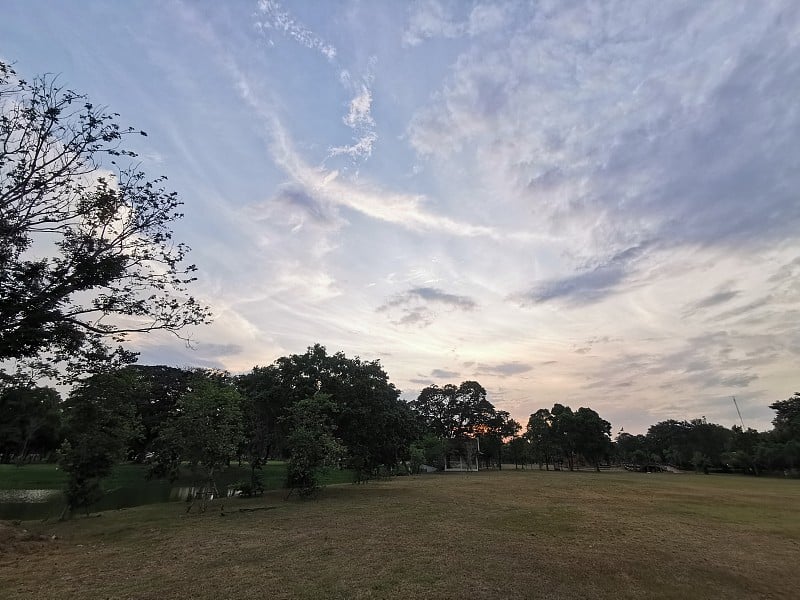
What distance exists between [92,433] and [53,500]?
43.4 ft

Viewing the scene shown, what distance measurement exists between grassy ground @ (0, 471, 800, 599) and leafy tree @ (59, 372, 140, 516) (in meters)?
1.70

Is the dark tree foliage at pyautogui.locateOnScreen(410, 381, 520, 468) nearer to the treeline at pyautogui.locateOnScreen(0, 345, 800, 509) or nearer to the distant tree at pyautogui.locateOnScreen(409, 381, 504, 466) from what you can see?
the distant tree at pyautogui.locateOnScreen(409, 381, 504, 466)

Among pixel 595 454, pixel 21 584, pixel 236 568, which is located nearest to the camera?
pixel 21 584

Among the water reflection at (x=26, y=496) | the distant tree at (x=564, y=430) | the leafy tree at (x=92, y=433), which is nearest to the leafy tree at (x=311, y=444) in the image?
the leafy tree at (x=92, y=433)

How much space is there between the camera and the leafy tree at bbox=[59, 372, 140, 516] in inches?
675

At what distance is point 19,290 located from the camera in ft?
36.1

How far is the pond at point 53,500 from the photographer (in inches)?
803

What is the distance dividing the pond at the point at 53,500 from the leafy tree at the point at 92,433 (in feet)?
7.33

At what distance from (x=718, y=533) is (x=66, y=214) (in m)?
20.9

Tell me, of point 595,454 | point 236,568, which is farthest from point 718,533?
point 595,454

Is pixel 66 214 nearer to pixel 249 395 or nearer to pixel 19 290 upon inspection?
pixel 19 290

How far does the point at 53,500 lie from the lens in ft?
82.8

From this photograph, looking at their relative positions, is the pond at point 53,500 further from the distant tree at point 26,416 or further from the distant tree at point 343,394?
the distant tree at point 26,416

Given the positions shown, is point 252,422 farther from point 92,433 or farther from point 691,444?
point 691,444
